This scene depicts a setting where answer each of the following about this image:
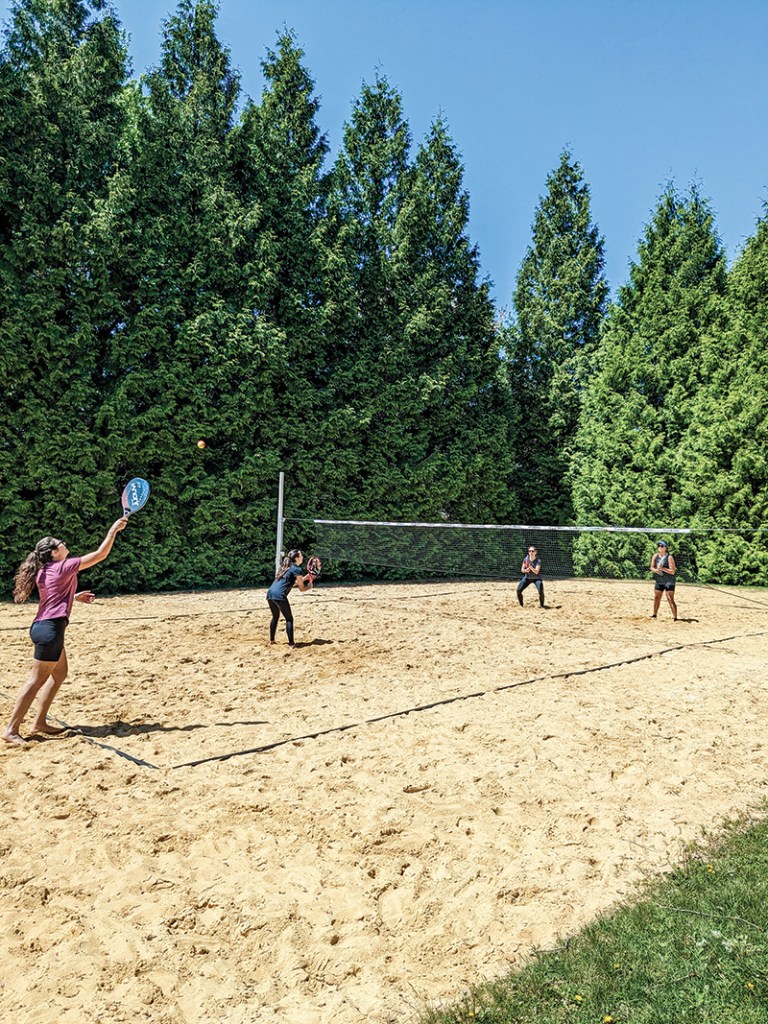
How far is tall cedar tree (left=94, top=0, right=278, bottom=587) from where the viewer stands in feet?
57.5

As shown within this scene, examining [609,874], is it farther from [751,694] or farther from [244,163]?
[244,163]

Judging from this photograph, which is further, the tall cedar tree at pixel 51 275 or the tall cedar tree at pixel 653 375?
the tall cedar tree at pixel 653 375

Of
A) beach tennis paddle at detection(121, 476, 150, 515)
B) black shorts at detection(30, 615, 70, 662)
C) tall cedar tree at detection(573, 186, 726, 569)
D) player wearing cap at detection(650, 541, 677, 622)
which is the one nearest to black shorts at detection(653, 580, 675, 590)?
player wearing cap at detection(650, 541, 677, 622)

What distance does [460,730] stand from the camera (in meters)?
6.93

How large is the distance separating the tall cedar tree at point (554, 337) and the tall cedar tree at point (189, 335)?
11.1 meters

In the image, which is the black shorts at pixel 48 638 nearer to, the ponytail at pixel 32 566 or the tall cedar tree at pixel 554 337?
the ponytail at pixel 32 566

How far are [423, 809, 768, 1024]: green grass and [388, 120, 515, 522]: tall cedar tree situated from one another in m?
18.8

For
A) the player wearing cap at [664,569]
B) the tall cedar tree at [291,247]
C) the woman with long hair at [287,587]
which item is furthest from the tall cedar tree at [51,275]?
the player wearing cap at [664,569]

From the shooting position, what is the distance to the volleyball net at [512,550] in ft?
69.2


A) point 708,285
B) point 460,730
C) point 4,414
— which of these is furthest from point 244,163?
point 460,730

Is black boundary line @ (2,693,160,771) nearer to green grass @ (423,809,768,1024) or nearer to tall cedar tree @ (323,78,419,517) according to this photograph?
green grass @ (423,809,768,1024)

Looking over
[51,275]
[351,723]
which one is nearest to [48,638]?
[351,723]

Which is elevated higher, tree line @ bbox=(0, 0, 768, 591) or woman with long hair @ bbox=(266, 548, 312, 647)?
tree line @ bbox=(0, 0, 768, 591)

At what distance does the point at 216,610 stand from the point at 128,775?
909cm
